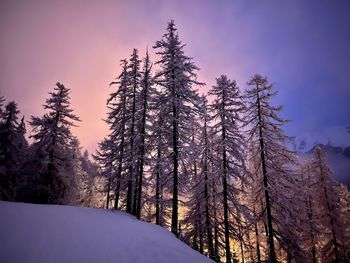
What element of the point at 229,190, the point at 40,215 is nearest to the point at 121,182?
the point at 229,190

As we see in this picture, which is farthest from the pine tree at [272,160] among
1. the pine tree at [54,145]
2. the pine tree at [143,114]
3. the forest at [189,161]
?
the pine tree at [54,145]

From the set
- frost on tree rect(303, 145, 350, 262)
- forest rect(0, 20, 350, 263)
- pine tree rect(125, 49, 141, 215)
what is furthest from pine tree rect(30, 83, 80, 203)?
frost on tree rect(303, 145, 350, 262)

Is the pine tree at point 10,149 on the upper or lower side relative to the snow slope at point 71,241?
upper

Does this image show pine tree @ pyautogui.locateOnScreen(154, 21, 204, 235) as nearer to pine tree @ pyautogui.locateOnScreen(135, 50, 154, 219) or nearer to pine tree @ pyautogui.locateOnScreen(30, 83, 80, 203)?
pine tree @ pyautogui.locateOnScreen(135, 50, 154, 219)

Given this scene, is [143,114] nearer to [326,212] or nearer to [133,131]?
[133,131]

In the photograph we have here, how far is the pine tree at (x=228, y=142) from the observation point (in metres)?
19.2

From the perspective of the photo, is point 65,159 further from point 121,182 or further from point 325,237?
point 325,237

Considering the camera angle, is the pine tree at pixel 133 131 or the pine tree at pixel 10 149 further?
the pine tree at pixel 10 149

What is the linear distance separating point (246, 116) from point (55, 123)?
64.5 feet

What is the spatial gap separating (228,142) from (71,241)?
44.3ft

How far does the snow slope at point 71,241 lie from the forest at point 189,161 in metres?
5.66

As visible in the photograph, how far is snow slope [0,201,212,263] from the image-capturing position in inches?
319

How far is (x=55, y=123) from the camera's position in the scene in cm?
2616

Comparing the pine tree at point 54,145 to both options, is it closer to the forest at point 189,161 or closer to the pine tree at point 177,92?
the forest at point 189,161
